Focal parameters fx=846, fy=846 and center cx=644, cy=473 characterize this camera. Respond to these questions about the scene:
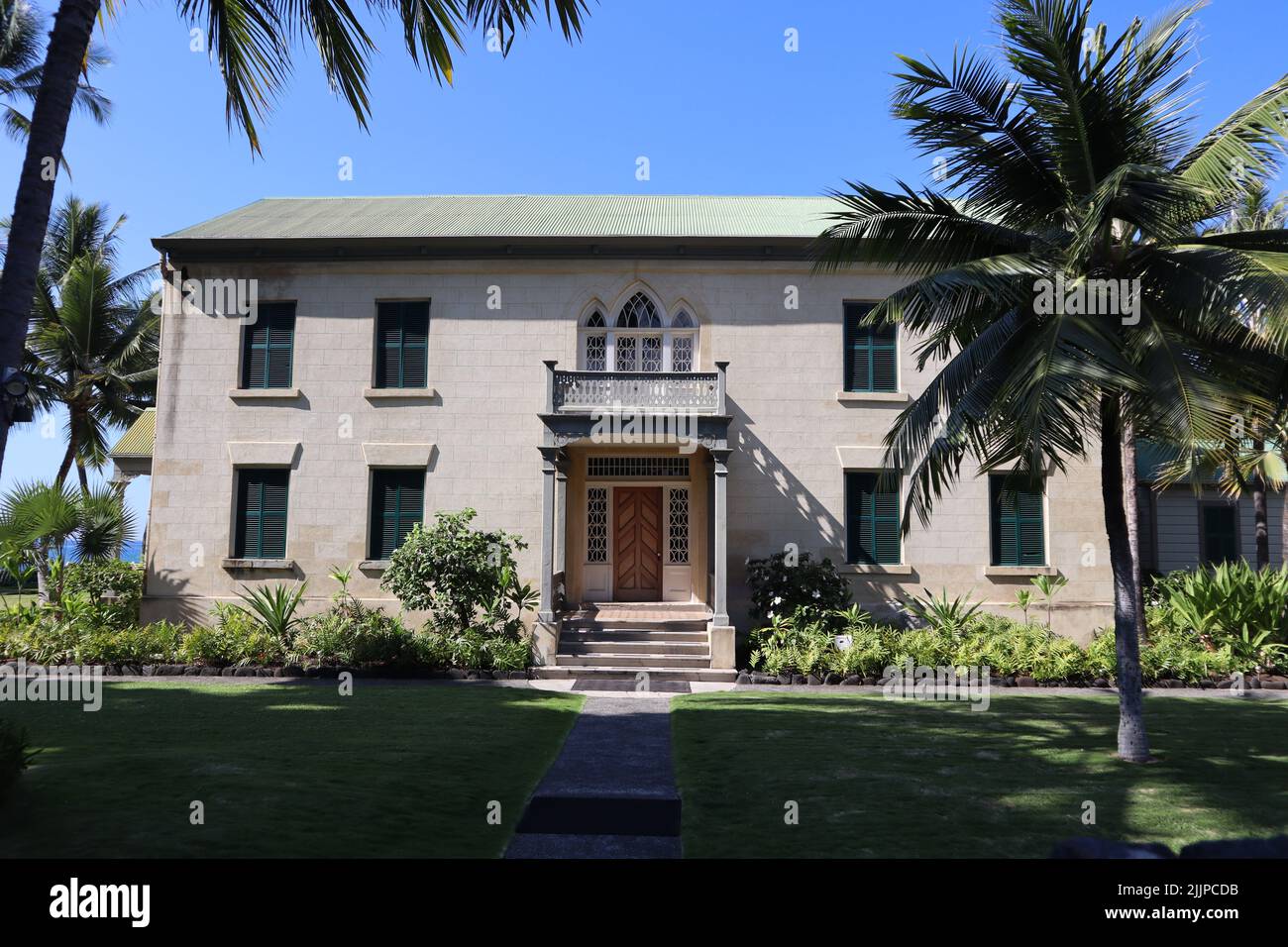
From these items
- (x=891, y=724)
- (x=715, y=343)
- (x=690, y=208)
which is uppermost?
(x=690, y=208)

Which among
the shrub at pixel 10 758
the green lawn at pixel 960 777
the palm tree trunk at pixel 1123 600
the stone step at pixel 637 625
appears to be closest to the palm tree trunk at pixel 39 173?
the shrub at pixel 10 758

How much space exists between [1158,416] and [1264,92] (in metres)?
3.34

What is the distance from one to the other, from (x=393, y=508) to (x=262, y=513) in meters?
2.70

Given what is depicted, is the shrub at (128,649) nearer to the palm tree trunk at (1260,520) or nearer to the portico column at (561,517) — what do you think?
the portico column at (561,517)

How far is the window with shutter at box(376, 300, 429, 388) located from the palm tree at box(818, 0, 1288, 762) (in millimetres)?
10363

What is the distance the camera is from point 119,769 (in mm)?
6824

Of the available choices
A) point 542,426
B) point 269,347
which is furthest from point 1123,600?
point 269,347

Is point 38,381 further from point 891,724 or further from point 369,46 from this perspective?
point 891,724

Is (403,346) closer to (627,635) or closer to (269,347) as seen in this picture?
(269,347)

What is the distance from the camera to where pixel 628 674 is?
14.4m

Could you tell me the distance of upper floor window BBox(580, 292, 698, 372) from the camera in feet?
56.5

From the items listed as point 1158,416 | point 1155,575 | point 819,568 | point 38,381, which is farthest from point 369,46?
point 38,381

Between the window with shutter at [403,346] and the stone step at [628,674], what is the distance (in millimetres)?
6622
